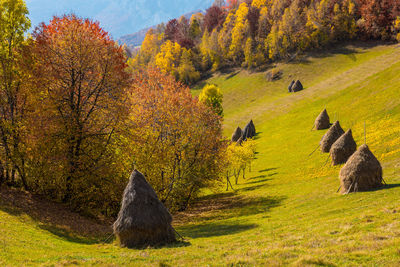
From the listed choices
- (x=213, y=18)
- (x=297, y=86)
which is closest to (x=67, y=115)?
(x=297, y=86)

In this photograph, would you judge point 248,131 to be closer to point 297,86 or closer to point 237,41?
point 297,86

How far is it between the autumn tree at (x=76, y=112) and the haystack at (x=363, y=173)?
20184 mm

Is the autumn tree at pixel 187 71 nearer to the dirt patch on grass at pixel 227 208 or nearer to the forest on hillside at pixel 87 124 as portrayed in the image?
the forest on hillside at pixel 87 124

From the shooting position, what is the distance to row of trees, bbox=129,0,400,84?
324ft

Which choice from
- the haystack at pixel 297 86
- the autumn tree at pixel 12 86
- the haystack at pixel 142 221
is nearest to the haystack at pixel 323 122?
the haystack at pixel 297 86

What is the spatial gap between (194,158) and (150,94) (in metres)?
8.96

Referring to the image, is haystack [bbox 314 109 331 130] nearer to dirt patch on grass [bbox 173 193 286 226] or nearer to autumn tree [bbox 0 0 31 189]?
dirt patch on grass [bbox 173 193 286 226]

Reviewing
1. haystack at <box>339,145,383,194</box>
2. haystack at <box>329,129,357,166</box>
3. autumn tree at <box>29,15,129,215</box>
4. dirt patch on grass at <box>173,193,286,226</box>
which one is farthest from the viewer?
haystack at <box>329,129,357,166</box>

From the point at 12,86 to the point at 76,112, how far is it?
6003mm

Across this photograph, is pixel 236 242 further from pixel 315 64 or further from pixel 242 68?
pixel 242 68

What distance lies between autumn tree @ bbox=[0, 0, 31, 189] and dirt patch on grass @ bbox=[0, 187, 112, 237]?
214 cm

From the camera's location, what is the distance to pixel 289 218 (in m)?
21.4

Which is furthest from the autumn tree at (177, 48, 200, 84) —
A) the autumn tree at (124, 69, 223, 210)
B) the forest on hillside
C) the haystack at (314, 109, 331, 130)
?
the autumn tree at (124, 69, 223, 210)

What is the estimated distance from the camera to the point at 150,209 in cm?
1723
